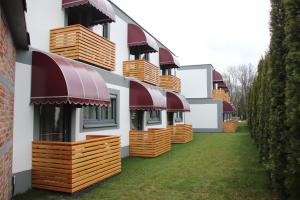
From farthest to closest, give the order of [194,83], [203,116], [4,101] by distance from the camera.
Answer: [194,83]
[203,116]
[4,101]

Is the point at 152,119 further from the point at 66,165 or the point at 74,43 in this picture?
the point at 66,165

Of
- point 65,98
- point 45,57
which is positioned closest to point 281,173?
point 65,98

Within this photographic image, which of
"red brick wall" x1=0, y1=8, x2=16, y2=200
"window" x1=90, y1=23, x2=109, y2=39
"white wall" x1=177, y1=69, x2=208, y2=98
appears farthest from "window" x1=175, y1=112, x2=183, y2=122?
"red brick wall" x1=0, y1=8, x2=16, y2=200

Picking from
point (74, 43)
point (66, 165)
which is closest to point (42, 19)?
point (74, 43)

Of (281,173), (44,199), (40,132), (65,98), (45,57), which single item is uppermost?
(45,57)

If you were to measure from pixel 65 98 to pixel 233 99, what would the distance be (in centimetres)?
7903

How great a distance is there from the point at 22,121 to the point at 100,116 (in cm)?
548

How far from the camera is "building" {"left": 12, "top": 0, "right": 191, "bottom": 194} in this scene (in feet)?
28.9

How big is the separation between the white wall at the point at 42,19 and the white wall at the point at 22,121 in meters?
1.62

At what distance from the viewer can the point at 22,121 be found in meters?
8.94

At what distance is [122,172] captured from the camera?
11.6 m

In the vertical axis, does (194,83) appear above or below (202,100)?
above

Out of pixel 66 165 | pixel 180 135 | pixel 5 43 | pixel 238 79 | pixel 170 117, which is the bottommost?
pixel 180 135

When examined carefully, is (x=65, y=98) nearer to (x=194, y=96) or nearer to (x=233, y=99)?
(x=194, y=96)
